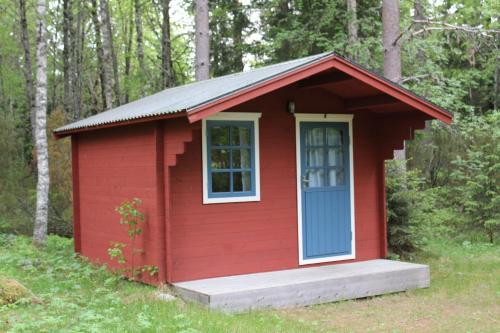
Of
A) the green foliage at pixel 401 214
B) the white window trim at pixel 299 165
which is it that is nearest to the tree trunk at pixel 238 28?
the green foliage at pixel 401 214

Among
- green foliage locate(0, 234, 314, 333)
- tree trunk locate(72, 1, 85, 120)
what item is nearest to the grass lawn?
green foliage locate(0, 234, 314, 333)

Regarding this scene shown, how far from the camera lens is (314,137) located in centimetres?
916

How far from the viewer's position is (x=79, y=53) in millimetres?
26219

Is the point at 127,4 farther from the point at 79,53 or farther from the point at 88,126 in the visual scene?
the point at 88,126

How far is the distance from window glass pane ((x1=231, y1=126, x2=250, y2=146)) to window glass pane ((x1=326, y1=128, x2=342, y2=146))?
54.1 inches

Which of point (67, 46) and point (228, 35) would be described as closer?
point (228, 35)

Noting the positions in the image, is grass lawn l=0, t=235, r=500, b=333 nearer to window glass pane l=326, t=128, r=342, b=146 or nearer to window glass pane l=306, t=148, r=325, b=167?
window glass pane l=306, t=148, r=325, b=167

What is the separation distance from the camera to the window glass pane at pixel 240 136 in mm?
8375

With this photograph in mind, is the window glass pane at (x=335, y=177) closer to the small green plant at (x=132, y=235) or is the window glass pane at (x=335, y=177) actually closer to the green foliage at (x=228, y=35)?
the small green plant at (x=132, y=235)

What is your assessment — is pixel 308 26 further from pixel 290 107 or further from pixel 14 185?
pixel 14 185

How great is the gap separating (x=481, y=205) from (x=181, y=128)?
765cm

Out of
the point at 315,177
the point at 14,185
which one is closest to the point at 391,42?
the point at 315,177

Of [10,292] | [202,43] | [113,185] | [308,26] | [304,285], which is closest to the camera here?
[10,292]

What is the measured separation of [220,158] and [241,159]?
12.8 inches
